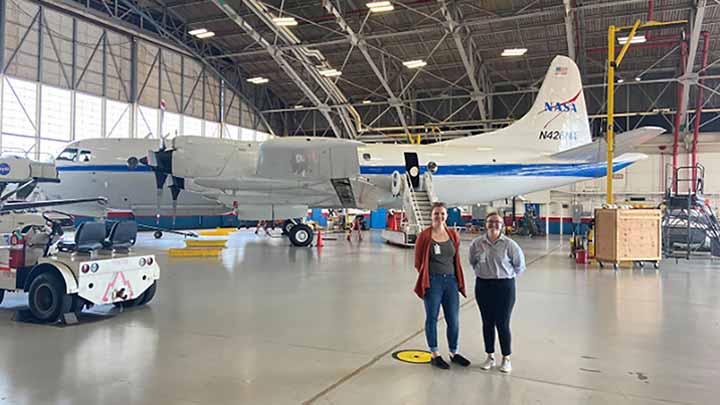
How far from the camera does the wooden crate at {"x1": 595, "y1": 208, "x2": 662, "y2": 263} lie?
39.3 ft

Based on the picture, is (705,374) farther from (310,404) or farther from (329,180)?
(329,180)

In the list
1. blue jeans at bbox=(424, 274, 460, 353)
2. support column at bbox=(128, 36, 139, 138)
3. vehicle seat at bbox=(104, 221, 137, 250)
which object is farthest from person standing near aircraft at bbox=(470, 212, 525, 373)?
support column at bbox=(128, 36, 139, 138)

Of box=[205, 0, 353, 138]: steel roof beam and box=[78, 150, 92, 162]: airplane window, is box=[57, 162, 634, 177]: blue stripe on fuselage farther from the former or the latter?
box=[205, 0, 353, 138]: steel roof beam

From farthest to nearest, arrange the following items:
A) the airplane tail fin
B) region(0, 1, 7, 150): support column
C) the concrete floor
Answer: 1. region(0, 1, 7, 150): support column
2. the airplane tail fin
3. the concrete floor

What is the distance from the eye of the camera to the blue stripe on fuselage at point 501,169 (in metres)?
16.6

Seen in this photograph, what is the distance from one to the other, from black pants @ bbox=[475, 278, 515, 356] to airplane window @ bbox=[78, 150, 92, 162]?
54.4ft

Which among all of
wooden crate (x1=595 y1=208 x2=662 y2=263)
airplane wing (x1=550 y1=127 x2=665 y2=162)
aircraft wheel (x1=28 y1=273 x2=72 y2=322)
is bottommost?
aircraft wheel (x1=28 y1=273 x2=72 y2=322)

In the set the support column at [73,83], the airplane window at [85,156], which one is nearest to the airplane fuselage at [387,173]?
the airplane window at [85,156]

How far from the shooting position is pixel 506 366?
4.41 meters

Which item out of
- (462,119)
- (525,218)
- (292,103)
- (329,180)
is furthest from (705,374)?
(292,103)

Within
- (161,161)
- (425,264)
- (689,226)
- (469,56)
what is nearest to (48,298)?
(425,264)

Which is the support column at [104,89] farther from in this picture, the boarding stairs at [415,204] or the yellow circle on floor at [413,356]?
the yellow circle on floor at [413,356]

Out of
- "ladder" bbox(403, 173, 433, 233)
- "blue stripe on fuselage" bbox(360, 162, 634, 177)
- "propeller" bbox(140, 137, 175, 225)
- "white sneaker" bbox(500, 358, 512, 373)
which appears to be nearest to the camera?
"white sneaker" bbox(500, 358, 512, 373)

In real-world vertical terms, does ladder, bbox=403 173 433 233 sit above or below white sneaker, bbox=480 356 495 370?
above
